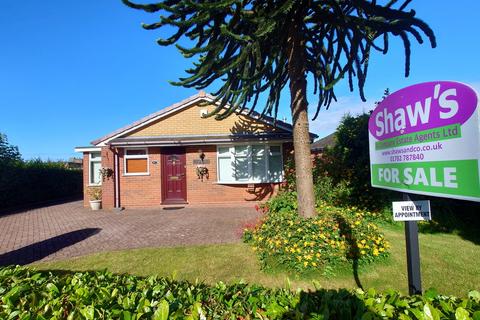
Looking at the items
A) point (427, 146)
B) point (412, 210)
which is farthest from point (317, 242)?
point (427, 146)

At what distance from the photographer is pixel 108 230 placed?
7641 mm

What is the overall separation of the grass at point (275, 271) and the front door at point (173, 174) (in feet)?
20.4

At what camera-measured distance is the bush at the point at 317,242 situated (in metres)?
4.35

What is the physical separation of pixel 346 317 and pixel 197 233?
5.97 metres

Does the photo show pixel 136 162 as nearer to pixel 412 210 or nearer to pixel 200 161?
pixel 200 161

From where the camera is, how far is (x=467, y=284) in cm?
388

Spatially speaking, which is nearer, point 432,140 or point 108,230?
point 432,140

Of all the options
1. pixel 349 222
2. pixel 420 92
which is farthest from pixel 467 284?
pixel 420 92

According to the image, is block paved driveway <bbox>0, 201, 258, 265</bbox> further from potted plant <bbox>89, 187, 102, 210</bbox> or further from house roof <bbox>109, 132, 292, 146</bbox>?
house roof <bbox>109, 132, 292, 146</bbox>

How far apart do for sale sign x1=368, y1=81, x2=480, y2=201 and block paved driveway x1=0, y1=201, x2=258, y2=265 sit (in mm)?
4629

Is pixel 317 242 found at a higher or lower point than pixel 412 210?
lower

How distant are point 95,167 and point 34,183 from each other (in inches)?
227

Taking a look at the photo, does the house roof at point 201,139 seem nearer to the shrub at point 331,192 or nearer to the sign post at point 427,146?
the shrub at point 331,192

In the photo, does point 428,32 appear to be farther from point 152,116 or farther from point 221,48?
point 152,116
